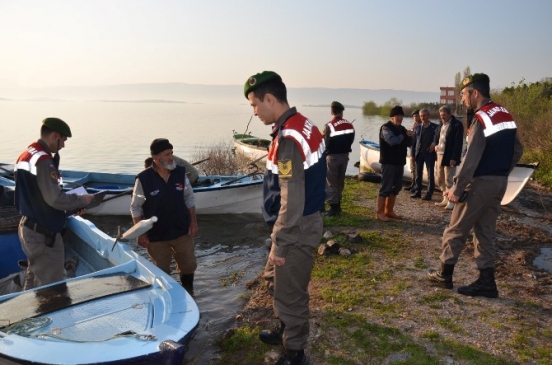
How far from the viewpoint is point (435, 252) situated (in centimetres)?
643

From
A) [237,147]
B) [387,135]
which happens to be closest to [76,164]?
[237,147]

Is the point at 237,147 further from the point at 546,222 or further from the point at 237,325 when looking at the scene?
the point at 237,325

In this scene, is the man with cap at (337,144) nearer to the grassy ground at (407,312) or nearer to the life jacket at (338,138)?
the life jacket at (338,138)

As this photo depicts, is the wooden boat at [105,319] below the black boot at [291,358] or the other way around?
the other way around

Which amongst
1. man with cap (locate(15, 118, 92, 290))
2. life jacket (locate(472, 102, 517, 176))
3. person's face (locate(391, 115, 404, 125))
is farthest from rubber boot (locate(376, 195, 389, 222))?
man with cap (locate(15, 118, 92, 290))

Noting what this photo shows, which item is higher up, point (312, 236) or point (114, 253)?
point (312, 236)

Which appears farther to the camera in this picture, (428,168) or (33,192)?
(428,168)

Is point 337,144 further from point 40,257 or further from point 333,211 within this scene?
point 40,257

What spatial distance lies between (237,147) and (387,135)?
45.4 ft

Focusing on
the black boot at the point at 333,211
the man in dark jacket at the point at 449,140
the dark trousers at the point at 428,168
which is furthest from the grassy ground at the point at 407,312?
the dark trousers at the point at 428,168

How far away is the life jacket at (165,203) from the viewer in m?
4.83

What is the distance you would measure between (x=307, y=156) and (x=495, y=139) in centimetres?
243

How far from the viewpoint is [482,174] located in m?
4.51

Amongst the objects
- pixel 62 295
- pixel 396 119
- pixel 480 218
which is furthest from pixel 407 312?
pixel 396 119
